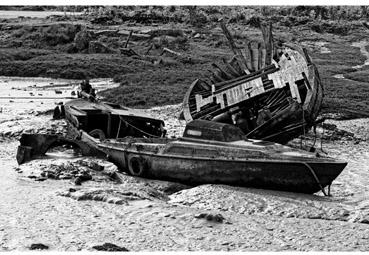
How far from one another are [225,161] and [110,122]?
5.61 m

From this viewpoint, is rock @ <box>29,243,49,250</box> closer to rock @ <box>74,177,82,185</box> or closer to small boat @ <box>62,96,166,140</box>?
rock @ <box>74,177,82,185</box>

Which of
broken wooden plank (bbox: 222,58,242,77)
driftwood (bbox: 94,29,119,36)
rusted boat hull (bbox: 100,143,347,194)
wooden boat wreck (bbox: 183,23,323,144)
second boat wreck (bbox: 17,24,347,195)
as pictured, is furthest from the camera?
driftwood (bbox: 94,29,119,36)

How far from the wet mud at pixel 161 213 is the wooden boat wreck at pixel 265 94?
2.09m

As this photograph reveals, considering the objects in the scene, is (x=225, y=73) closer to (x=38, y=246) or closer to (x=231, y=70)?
(x=231, y=70)

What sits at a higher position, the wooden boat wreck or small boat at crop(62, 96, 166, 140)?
the wooden boat wreck

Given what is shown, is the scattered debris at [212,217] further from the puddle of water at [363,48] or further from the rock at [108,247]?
the puddle of water at [363,48]

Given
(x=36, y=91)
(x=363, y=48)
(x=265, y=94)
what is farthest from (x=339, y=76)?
(x=363, y=48)

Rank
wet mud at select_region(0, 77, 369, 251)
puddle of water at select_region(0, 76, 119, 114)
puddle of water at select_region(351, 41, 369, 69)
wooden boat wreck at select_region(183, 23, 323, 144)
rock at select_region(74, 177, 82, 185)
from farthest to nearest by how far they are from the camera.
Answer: puddle of water at select_region(351, 41, 369, 69), puddle of water at select_region(0, 76, 119, 114), wooden boat wreck at select_region(183, 23, 323, 144), rock at select_region(74, 177, 82, 185), wet mud at select_region(0, 77, 369, 251)

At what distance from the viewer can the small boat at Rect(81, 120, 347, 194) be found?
12.6 meters

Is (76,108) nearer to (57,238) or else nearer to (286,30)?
(57,238)

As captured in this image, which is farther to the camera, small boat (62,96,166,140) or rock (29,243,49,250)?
small boat (62,96,166,140)

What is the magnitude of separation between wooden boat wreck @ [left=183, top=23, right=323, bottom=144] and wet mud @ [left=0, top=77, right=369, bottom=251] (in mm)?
2089

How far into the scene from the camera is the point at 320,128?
2033cm

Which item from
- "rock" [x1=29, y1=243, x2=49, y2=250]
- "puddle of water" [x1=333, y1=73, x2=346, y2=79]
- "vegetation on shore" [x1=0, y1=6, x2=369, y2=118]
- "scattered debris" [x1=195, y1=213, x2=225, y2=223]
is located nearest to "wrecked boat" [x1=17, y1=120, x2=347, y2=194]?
"scattered debris" [x1=195, y1=213, x2=225, y2=223]
